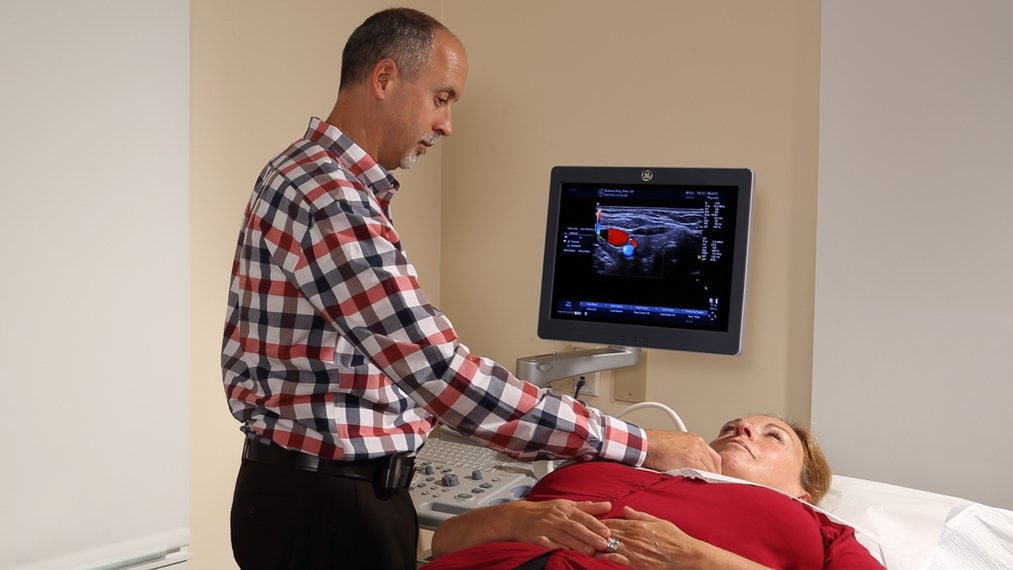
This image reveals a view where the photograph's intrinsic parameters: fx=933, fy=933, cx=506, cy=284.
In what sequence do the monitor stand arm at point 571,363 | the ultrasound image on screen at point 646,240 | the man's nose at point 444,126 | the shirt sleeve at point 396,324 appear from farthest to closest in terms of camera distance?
the ultrasound image on screen at point 646,240, the monitor stand arm at point 571,363, the man's nose at point 444,126, the shirt sleeve at point 396,324

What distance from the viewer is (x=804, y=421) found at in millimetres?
2326

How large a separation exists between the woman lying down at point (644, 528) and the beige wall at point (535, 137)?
2.75ft

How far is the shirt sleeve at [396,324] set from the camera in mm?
1319

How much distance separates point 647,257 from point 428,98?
3.11 ft

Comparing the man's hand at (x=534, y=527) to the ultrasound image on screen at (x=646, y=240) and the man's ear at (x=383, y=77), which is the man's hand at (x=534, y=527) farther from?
the ultrasound image on screen at (x=646, y=240)

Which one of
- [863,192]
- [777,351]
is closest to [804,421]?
[777,351]

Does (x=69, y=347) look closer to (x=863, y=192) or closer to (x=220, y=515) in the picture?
(x=220, y=515)

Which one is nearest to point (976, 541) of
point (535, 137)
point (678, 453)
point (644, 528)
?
point (678, 453)

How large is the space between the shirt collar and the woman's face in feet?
2.88

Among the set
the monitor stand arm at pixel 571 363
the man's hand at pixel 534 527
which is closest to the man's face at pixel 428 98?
the man's hand at pixel 534 527

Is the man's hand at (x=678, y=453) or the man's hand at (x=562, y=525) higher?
the man's hand at (x=678, y=453)

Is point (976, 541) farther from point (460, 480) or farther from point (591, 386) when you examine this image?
point (591, 386)

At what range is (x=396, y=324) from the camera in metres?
1.32

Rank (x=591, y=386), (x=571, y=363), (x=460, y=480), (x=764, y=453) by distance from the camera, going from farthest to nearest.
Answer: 1. (x=591, y=386)
2. (x=571, y=363)
3. (x=460, y=480)
4. (x=764, y=453)
